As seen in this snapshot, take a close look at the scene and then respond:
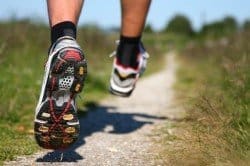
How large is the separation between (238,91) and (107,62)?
9.10 metres

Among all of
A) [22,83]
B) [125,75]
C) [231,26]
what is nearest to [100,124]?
[125,75]

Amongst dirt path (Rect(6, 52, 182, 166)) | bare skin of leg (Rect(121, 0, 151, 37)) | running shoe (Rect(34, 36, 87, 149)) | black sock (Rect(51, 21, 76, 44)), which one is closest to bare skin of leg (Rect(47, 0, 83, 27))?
black sock (Rect(51, 21, 76, 44))

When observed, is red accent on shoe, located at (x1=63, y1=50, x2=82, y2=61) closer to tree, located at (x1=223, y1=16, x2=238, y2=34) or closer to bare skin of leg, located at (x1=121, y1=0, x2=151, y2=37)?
bare skin of leg, located at (x1=121, y1=0, x2=151, y2=37)

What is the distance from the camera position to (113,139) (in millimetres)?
2732

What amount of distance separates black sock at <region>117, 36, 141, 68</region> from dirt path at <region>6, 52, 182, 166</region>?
38 centimetres

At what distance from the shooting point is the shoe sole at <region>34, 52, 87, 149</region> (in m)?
1.89

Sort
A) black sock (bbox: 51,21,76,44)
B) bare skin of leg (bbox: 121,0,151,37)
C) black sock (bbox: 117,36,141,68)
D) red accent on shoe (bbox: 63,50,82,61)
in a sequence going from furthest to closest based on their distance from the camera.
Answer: black sock (bbox: 117,36,141,68)
bare skin of leg (bbox: 121,0,151,37)
black sock (bbox: 51,21,76,44)
red accent on shoe (bbox: 63,50,82,61)

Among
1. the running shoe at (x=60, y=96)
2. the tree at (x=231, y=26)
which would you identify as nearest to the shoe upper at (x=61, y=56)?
the running shoe at (x=60, y=96)

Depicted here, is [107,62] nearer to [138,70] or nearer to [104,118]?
[104,118]

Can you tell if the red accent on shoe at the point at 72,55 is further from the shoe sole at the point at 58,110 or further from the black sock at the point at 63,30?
the black sock at the point at 63,30

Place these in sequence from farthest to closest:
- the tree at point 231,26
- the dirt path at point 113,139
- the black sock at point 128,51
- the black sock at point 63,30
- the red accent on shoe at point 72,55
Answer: the tree at point 231,26
the black sock at point 128,51
the dirt path at point 113,139
the black sock at point 63,30
the red accent on shoe at point 72,55

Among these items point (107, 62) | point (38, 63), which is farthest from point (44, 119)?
point (107, 62)

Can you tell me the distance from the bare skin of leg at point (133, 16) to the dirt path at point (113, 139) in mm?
528

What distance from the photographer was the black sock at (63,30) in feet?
6.51
